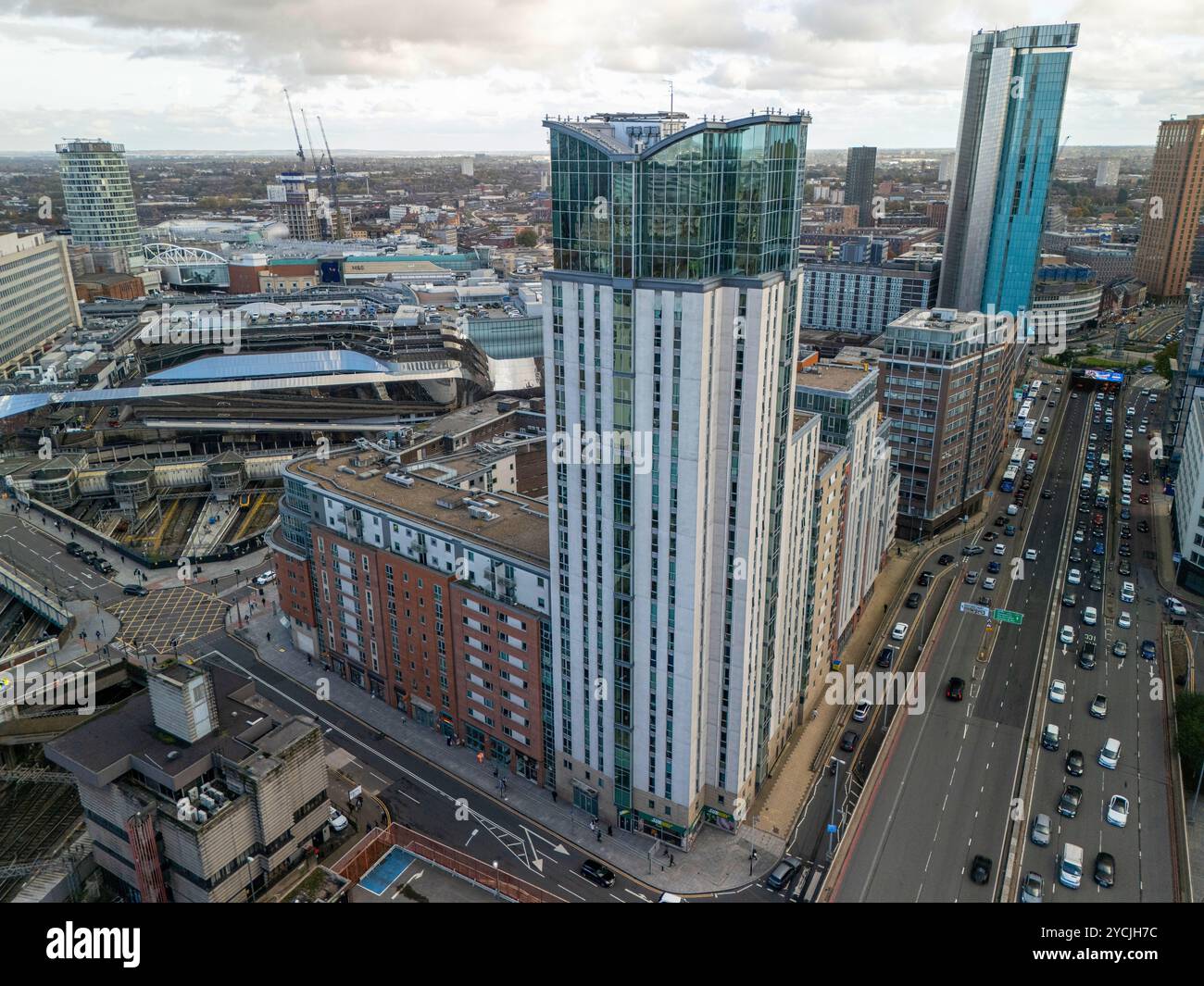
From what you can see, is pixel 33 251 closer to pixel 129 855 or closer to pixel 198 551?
pixel 198 551

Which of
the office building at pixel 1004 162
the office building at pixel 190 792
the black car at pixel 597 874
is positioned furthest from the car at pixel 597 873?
the office building at pixel 1004 162

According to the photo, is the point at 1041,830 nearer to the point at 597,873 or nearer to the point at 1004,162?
the point at 597,873

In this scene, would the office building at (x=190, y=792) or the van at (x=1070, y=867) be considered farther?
the van at (x=1070, y=867)

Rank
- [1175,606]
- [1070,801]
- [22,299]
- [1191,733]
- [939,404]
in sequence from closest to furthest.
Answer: [1070,801] < [1191,733] < [1175,606] < [939,404] < [22,299]

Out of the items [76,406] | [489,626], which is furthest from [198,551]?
[489,626]

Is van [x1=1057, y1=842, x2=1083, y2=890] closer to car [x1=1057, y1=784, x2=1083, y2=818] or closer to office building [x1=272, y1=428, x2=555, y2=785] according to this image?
car [x1=1057, y1=784, x2=1083, y2=818]

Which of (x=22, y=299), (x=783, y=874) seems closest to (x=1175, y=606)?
(x=783, y=874)

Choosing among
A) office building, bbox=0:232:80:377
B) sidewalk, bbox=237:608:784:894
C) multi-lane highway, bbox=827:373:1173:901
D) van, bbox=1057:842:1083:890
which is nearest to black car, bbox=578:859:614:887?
sidewalk, bbox=237:608:784:894

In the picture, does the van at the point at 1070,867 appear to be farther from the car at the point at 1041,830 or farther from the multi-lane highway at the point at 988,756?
the car at the point at 1041,830
